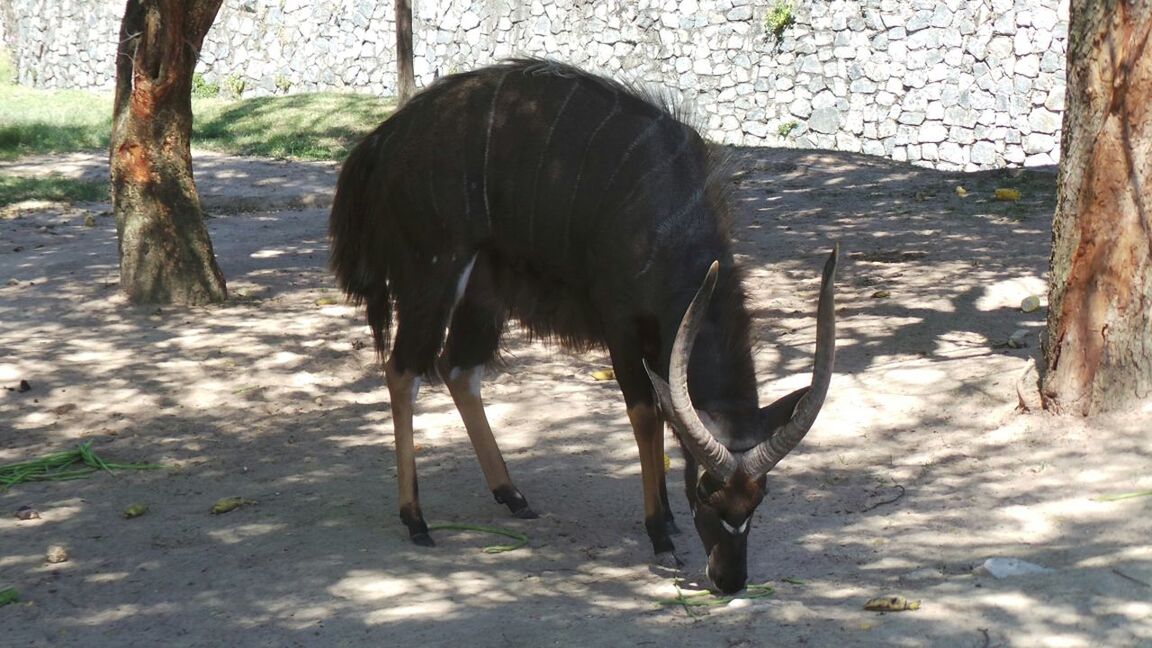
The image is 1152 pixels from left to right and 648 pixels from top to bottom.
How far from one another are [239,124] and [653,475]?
595 inches

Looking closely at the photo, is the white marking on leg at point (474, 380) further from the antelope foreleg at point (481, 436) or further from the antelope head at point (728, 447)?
the antelope head at point (728, 447)

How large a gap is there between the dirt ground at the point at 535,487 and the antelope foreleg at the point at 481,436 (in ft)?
0.31

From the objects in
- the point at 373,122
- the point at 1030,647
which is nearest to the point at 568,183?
the point at 1030,647

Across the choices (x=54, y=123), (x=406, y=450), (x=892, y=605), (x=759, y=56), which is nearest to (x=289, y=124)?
(x=54, y=123)

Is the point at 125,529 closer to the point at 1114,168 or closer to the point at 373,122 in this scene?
the point at 1114,168

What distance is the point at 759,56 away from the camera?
67.3ft

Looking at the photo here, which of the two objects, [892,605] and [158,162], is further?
[158,162]

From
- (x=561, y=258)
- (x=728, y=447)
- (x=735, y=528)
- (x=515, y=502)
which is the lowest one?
(x=515, y=502)

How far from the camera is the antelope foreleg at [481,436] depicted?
5922 millimetres

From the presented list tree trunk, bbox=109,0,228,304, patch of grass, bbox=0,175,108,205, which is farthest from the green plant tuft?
tree trunk, bbox=109,0,228,304

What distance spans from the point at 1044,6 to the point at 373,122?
9295 millimetres

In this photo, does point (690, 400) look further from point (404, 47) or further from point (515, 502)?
point (404, 47)

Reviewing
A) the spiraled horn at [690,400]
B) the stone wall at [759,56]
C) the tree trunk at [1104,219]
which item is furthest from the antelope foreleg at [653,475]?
the stone wall at [759,56]

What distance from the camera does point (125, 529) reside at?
5.56 metres
